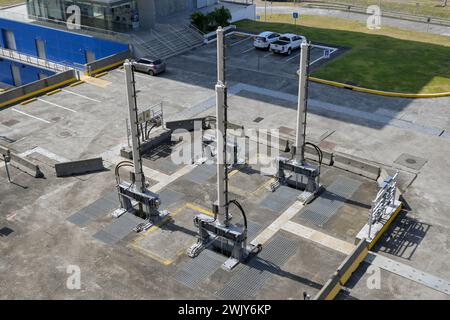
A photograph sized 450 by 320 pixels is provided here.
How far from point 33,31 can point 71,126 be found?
22.0 metres

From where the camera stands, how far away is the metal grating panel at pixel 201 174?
26031mm

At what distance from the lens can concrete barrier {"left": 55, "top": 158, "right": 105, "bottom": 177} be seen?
26062 millimetres

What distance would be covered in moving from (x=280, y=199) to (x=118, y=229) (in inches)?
311

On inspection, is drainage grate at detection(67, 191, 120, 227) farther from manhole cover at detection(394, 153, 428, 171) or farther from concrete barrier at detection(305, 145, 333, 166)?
manhole cover at detection(394, 153, 428, 171)

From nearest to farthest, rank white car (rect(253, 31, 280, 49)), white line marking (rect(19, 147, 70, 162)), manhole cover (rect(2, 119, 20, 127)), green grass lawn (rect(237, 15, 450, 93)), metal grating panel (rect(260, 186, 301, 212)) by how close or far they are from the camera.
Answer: metal grating panel (rect(260, 186, 301, 212)) < white line marking (rect(19, 147, 70, 162)) < manhole cover (rect(2, 119, 20, 127)) < green grass lawn (rect(237, 15, 450, 93)) < white car (rect(253, 31, 280, 49))

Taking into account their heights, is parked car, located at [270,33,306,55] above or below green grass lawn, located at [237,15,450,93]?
above

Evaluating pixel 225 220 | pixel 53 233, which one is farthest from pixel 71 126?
pixel 225 220

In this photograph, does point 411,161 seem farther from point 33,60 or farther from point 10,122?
point 33,60

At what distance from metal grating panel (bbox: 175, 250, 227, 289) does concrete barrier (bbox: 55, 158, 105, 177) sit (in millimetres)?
9170
